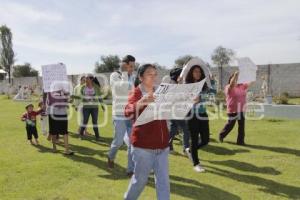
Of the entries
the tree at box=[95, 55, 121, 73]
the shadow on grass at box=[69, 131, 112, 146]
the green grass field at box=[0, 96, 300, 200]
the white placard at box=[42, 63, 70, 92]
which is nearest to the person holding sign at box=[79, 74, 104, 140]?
the shadow on grass at box=[69, 131, 112, 146]

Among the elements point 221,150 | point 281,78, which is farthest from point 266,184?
point 281,78

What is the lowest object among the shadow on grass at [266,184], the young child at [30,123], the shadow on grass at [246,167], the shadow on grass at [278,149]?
the shadow on grass at [266,184]

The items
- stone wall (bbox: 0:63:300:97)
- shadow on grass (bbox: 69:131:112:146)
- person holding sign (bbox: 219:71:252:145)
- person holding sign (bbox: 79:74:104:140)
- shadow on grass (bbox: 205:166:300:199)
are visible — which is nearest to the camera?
shadow on grass (bbox: 205:166:300:199)

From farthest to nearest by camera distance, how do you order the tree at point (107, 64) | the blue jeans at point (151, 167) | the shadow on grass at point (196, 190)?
the tree at point (107, 64), the shadow on grass at point (196, 190), the blue jeans at point (151, 167)

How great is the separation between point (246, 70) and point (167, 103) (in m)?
5.00

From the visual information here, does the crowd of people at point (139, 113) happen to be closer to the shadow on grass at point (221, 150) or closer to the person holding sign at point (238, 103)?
the person holding sign at point (238, 103)

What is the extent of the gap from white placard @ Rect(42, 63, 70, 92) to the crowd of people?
0.70 ft

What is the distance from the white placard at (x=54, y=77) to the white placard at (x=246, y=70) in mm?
3975

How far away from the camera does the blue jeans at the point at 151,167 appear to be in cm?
461

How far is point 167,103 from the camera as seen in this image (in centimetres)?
448

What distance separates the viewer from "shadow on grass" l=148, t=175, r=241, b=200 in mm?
6094

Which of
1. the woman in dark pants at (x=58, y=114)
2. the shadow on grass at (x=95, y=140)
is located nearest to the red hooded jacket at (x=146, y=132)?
the woman in dark pants at (x=58, y=114)

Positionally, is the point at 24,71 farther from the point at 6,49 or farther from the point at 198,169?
the point at 198,169

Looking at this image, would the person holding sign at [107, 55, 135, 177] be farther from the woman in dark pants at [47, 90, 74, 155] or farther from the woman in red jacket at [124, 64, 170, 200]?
the woman in dark pants at [47, 90, 74, 155]
